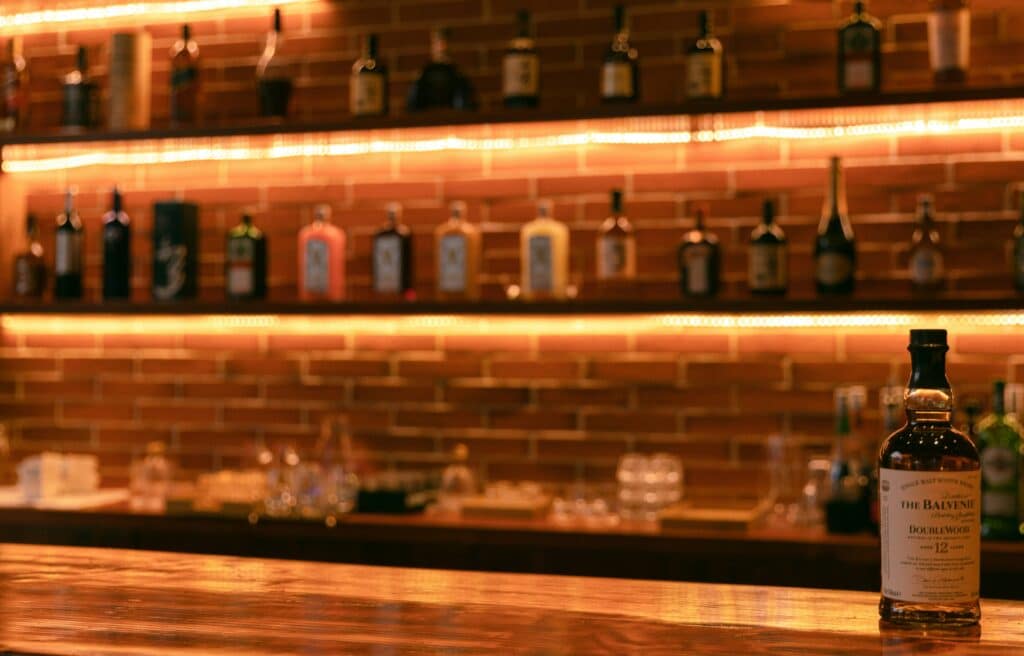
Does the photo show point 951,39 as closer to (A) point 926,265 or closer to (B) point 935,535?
(A) point 926,265

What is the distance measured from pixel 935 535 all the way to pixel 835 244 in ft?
5.77

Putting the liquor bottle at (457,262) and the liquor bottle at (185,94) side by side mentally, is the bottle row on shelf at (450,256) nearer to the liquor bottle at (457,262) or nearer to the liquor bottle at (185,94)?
the liquor bottle at (457,262)

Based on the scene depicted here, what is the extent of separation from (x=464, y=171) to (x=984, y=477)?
1440 mm

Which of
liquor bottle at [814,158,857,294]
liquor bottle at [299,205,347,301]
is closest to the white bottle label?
liquor bottle at [299,205,347,301]

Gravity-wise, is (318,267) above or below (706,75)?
below

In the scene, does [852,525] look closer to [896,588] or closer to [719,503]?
[719,503]

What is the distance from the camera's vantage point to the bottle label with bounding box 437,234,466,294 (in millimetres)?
3154

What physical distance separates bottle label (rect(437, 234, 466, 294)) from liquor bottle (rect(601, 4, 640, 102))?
473 millimetres

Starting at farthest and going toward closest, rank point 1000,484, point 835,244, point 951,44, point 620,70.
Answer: point 620,70 < point 835,244 < point 951,44 < point 1000,484

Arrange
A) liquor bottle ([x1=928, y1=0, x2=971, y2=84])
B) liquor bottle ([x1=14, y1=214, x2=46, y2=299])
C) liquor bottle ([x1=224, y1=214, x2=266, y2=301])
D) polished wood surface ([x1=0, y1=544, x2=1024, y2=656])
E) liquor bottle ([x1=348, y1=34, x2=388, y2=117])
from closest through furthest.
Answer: polished wood surface ([x1=0, y1=544, x2=1024, y2=656])
liquor bottle ([x1=928, y1=0, x2=971, y2=84])
liquor bottle ([x1=348, y1=34, x2=388, y2=117])
liquor bottle ([x1=224, y1=214, x2=266, y2=301])
liquor bottle ([x1=14, y1=214, x2=46, y2=299])

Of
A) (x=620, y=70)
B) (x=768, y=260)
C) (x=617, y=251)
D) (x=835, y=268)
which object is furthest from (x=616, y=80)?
(x=835, y=268)

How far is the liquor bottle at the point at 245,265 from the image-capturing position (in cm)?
332

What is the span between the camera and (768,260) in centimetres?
297

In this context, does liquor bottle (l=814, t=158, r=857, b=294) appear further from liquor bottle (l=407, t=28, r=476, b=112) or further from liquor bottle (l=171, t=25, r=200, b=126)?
liquor bottle (l=171, t=25, r=200, b=126)
